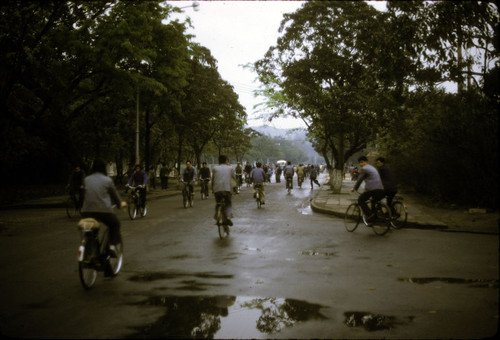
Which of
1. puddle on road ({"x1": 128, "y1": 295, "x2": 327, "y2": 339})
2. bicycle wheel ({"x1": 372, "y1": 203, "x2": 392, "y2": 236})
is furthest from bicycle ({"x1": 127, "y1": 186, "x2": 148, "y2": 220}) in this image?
puddle on road ({"x1": 128, "y1": 295, "x2": 327, "y2": 339})

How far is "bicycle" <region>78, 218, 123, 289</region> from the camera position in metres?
5.93

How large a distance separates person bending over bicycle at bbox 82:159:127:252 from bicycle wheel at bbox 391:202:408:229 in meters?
7.63

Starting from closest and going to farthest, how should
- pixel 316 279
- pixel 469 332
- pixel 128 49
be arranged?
pixel 469 332 → pixel 316 279 → pixel 128 49

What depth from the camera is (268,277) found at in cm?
662

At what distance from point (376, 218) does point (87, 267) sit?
25.2 feet

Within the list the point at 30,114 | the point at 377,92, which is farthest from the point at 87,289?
the point at 377,92

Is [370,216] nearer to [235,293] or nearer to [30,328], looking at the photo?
[235,293]

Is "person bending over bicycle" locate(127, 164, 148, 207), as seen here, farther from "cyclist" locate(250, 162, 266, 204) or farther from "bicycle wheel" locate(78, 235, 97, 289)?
"bicycle wheel" locate(78, 235, 97, 289)

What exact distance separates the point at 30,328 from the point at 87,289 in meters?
1.52

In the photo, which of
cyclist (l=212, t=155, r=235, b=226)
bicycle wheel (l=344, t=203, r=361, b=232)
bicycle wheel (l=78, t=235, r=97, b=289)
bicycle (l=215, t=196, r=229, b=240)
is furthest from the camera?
bicycle wheel (l=344, t=203, r=361, b=232)

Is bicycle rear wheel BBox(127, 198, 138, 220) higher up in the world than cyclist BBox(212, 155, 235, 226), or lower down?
lower down

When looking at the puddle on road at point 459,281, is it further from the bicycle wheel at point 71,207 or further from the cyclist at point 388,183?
the bicycle wheel at point 71,207

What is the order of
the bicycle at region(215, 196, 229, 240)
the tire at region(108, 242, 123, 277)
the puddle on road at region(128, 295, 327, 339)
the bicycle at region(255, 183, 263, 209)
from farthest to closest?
1. the bicycle at region(255, 183, 263, 209)
2. the bicycle at region(215, 196, 229, 240)
3. the tire at region(108, 242, 123, 277)
4. the puddle on road at region(128, 295, 327, 339)

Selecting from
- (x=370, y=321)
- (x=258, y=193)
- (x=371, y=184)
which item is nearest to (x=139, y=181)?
(x=258, y=193)
